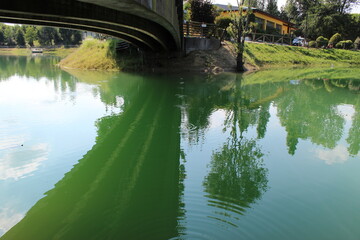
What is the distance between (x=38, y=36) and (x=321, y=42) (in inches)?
3590

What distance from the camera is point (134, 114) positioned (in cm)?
1391

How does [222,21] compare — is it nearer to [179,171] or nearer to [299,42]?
[299,42]

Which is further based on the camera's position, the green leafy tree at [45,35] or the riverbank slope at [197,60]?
the green leafy tree at [45,35]

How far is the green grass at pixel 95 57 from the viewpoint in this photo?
32812 millimetres

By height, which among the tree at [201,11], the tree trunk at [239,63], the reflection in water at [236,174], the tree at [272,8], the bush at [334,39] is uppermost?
the tree at [272,8]

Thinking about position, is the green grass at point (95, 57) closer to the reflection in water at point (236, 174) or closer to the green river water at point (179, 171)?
the green river water at point (179, 171)

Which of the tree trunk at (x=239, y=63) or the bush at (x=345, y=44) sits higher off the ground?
the bush at (x=345, y=44)

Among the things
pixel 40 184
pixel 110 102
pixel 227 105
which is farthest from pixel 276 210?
pixel 110 102

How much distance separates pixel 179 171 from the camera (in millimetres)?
7758

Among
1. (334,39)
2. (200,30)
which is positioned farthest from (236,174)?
(334,39)

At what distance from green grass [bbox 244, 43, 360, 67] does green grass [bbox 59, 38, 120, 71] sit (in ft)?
50.3

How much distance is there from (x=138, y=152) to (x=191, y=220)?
3797 mm

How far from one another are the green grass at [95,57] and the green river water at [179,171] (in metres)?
17.2

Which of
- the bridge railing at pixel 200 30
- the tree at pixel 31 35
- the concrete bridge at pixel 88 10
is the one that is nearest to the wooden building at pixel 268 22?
the bridge railing at pixel 200 30
